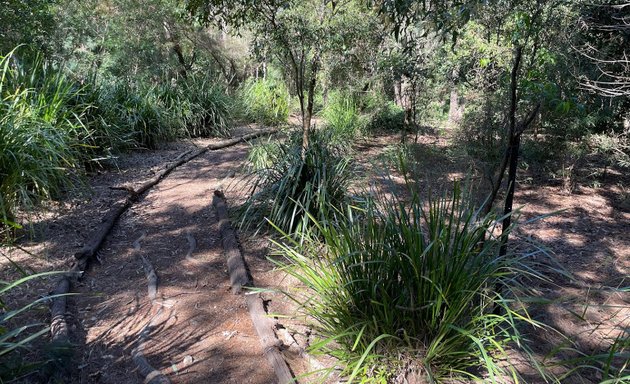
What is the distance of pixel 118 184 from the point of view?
270 inches

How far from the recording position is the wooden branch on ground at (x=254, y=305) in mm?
2865

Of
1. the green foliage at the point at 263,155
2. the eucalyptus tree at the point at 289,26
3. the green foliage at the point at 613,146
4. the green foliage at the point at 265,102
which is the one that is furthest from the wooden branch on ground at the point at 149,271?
the green foliage at the point at 265,102

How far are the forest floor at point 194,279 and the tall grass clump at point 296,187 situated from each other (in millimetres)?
285

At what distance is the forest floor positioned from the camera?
3.07m

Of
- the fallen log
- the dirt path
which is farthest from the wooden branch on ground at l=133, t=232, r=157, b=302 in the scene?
the fallen log

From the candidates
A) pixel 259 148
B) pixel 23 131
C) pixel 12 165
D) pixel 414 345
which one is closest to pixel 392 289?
pixel 414 345

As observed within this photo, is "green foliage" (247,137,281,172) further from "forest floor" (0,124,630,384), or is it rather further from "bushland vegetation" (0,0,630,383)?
"forest floor" (0,124,630,384)

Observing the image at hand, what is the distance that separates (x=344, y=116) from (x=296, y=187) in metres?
6.32

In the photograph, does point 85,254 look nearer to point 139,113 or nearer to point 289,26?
point 289,26

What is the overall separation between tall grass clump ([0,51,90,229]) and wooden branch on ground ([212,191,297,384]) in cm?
183

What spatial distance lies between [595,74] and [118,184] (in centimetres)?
708

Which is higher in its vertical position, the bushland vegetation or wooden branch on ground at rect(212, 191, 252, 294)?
the bushland vegetation

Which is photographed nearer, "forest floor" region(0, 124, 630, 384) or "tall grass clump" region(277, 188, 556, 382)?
"tall grass clump" region(277, 188, 556, 382)

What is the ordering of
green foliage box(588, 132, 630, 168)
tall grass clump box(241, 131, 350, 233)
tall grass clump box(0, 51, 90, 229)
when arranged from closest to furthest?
tall grass clump box(0, 51, 90, 229) < tall grass clump box(241, 131, 350, 233) < green foliage box(588, 132, 630, 168)
